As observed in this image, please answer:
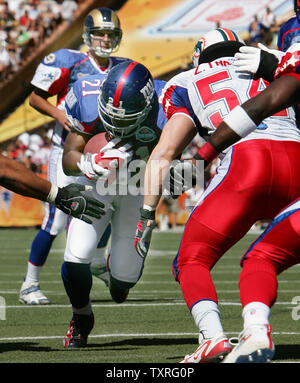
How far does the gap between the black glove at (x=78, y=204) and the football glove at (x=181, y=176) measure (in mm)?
467

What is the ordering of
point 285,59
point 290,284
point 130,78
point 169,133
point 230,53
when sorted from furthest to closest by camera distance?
1. point 290,284
2. point 130,78
3. point 230,53
4. point 169,133
5. point 285,59

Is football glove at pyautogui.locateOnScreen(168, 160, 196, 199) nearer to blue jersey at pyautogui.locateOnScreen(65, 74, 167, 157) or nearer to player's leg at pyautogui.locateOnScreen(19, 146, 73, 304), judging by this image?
blue jersey at pyautogui.locateOnScreen(65, 74, 167, 157)

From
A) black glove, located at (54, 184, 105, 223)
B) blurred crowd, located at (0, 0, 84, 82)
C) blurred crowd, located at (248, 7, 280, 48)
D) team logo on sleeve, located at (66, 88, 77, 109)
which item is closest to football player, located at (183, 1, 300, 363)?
black glove, located at (54, 184, 105, 223)

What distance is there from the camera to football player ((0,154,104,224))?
3.98m

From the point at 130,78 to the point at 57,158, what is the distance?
2327mm

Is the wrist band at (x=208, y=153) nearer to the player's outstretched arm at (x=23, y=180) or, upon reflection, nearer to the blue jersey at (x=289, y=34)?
the player's outstretched arm at (x=23, y=180)

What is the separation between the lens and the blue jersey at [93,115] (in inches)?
191

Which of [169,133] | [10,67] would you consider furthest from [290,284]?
[10,67]

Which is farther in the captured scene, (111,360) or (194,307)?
(111,360)

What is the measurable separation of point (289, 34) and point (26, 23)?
1885 cm

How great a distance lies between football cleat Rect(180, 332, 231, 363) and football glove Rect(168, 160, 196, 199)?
0.62 m

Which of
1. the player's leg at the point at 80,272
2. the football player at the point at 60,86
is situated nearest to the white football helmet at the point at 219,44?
the player's leg at the point at 80,272

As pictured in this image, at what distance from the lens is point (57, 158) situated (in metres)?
6.81
